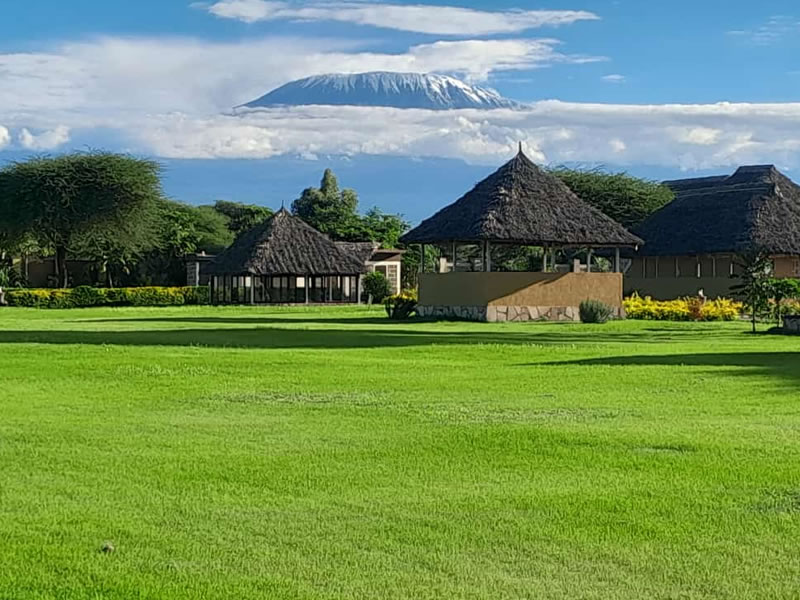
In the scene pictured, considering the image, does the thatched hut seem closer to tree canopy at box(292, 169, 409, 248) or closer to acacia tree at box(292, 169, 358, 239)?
tree canopy at box(292, 169, 409, 248)

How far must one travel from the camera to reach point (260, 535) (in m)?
6.89

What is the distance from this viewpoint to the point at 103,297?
5666cm

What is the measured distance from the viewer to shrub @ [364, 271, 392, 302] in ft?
193

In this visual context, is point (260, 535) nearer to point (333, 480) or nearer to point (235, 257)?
point (333, 480)

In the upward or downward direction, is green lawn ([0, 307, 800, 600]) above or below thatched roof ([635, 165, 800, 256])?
below

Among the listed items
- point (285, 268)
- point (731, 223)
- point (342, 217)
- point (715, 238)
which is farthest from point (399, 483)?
point (342, 217)

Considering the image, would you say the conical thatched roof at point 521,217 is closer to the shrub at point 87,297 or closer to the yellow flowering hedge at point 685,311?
the yellow flowering hedge at point 685,311

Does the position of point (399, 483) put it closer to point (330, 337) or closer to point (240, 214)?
point (330, 337)

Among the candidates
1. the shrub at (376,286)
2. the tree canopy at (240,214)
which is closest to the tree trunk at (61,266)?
the shrub at (376,286)

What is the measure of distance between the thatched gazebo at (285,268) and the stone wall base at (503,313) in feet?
59.0

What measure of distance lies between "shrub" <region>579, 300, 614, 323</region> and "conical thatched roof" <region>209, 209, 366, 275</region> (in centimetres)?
2158

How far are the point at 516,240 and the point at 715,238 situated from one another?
46.8ft

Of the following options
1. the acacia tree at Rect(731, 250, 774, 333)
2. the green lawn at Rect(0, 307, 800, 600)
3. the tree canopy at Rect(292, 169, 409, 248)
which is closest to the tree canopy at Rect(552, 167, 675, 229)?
the tree canopy at Rect(292, 169, 409, 248)

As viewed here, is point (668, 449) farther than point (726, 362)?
No
